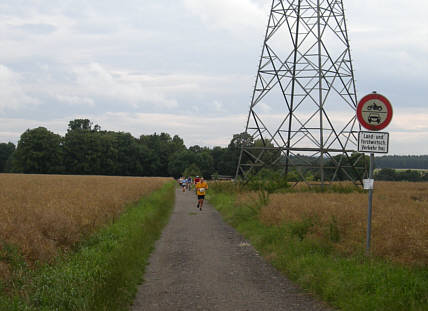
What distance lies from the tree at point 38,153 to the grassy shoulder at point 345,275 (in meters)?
100

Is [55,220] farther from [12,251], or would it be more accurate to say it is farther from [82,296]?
[82,296]

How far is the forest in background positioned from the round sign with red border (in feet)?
243

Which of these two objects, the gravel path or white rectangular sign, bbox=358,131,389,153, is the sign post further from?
the gravel path

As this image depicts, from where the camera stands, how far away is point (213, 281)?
28.2 feet

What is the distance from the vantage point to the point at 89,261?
→ 334 inches

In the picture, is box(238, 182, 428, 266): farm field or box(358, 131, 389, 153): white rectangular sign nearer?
box(238, 182, 428, 266): farm field

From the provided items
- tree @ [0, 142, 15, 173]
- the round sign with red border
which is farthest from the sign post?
tree @ [0, 142, 15, 173]

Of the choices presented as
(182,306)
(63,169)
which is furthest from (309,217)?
(63,169)

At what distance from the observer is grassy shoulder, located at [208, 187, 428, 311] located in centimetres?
637

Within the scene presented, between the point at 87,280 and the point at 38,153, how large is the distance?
10354 centimetres

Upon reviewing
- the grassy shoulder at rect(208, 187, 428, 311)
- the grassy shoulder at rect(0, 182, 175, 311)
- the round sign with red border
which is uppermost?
the round sign with red border

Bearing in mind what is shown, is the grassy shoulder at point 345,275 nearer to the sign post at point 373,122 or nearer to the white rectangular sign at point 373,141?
the sign post at point 373,122

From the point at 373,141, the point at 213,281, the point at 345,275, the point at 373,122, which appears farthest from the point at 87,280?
the point at 373,122

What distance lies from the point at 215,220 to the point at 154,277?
10357mm
